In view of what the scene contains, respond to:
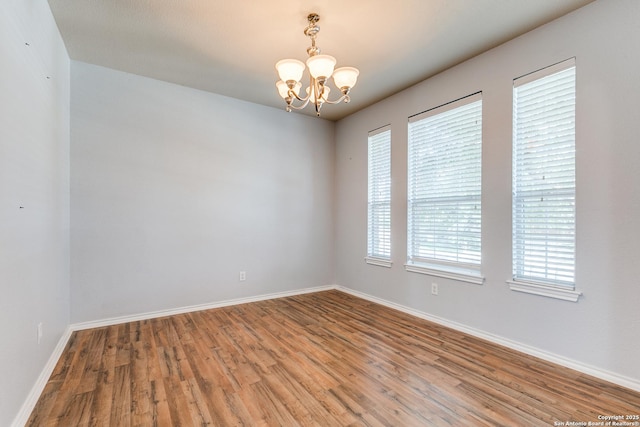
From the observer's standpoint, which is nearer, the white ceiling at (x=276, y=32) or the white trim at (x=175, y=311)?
the white ceiling at (x=276, y=32)

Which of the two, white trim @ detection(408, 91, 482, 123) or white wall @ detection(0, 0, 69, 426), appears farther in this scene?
white trim @ detection(408, 91, 482, 123)

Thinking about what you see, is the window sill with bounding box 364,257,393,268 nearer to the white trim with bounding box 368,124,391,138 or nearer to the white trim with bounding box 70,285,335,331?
the white trim with bounding box 70,285,335,331

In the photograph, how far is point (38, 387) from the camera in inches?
79.0

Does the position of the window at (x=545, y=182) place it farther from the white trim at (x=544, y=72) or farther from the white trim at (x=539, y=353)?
the white trim at (x=539, y=353)

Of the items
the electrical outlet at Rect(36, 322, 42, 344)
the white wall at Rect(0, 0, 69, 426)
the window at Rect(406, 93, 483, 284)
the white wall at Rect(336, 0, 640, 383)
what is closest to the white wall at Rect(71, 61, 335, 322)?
the white wall at Rect(0, 0, 69, 426)

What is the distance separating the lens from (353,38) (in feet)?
8.91

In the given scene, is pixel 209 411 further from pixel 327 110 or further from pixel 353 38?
pixel 327 110

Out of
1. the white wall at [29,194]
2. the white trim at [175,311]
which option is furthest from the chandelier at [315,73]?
the white trim at [175,311]

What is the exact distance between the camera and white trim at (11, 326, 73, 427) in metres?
1.71

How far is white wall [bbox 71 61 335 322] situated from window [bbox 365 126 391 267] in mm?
917

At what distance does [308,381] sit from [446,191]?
2.35 meters

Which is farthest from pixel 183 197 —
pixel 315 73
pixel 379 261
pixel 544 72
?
pixel 544 72

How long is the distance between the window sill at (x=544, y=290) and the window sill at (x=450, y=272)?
0.32 meters

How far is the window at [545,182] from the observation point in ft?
7.81
